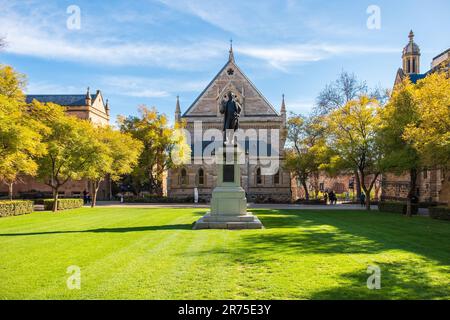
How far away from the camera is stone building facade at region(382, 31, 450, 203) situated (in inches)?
1519

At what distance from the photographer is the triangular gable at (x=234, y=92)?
58094mm

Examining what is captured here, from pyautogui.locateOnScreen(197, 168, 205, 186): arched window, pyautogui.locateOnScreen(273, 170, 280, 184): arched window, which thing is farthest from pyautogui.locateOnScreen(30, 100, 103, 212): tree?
pyautogui.locateOnScreen(273, 170, 280, 184): arched window

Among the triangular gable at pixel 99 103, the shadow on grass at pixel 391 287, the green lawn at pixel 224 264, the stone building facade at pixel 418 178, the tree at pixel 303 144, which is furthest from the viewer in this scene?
the triangular gable at pixel 99 103

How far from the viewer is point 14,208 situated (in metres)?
28.8

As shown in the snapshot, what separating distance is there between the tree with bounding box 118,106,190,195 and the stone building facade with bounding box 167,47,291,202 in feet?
13.7

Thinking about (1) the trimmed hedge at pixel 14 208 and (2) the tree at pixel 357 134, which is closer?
(1) the trimmed hedge at pixel 14 208

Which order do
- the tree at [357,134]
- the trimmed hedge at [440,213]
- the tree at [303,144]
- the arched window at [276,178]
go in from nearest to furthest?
the trimmed hedge at [440,213]
the tree at [357,134]
the tree at [303,144]
the arched window at [276,178]

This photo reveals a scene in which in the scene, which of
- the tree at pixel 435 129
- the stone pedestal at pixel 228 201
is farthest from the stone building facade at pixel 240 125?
the stone pedestal at pixel 228 201

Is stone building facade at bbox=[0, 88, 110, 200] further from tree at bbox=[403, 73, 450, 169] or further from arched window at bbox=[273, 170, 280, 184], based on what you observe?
tree at bbox=[403, 73, 450, 169]

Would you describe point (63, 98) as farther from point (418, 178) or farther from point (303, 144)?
point (418, 178)

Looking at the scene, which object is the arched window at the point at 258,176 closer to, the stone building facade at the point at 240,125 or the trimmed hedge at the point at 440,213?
the stone building facade at the point at 240,125

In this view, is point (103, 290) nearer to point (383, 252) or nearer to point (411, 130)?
point (383, 252)

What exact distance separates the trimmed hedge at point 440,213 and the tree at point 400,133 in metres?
2.16
